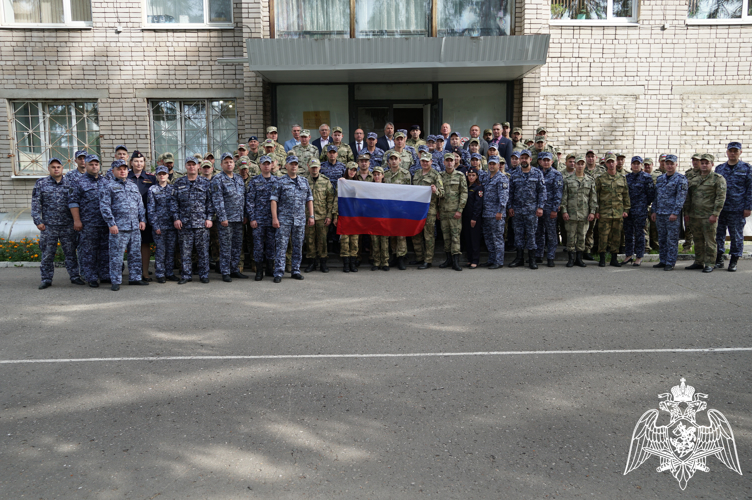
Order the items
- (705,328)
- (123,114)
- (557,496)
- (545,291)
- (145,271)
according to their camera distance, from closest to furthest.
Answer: (557,496)
(705,328)
(545,291)
(145,271)
(123,114)

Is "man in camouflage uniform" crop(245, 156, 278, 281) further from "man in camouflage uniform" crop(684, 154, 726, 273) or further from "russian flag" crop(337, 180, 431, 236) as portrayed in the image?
"man in camouflage uniform" crop(684, 154, 726, 273)

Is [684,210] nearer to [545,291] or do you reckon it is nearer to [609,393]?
[545,291]

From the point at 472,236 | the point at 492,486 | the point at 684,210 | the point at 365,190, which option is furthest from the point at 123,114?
the point at 492,486

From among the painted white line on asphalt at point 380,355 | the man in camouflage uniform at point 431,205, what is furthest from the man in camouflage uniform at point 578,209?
the painted white line on asphalt at point 380,355

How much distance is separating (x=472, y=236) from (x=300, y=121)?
19.0ft

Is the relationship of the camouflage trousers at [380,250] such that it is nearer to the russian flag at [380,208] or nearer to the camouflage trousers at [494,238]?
the russian flag at [380,208]

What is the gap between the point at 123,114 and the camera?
46.3 feet

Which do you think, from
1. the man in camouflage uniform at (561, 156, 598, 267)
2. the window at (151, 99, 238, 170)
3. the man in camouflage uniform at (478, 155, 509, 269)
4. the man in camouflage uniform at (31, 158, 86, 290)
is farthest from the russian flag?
the window at (151, 99, 238, 170)

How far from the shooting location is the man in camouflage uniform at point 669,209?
1044cm

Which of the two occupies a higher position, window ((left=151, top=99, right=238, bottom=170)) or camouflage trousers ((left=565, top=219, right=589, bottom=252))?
window ((left=151, top=99, right=238, bottom=170))

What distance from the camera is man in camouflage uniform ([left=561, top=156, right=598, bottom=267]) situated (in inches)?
426

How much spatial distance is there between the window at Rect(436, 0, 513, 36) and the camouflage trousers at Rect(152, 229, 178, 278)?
301 inches

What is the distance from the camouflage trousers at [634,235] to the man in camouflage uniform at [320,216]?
5.43 metres

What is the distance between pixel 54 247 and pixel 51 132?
630 centimetres
